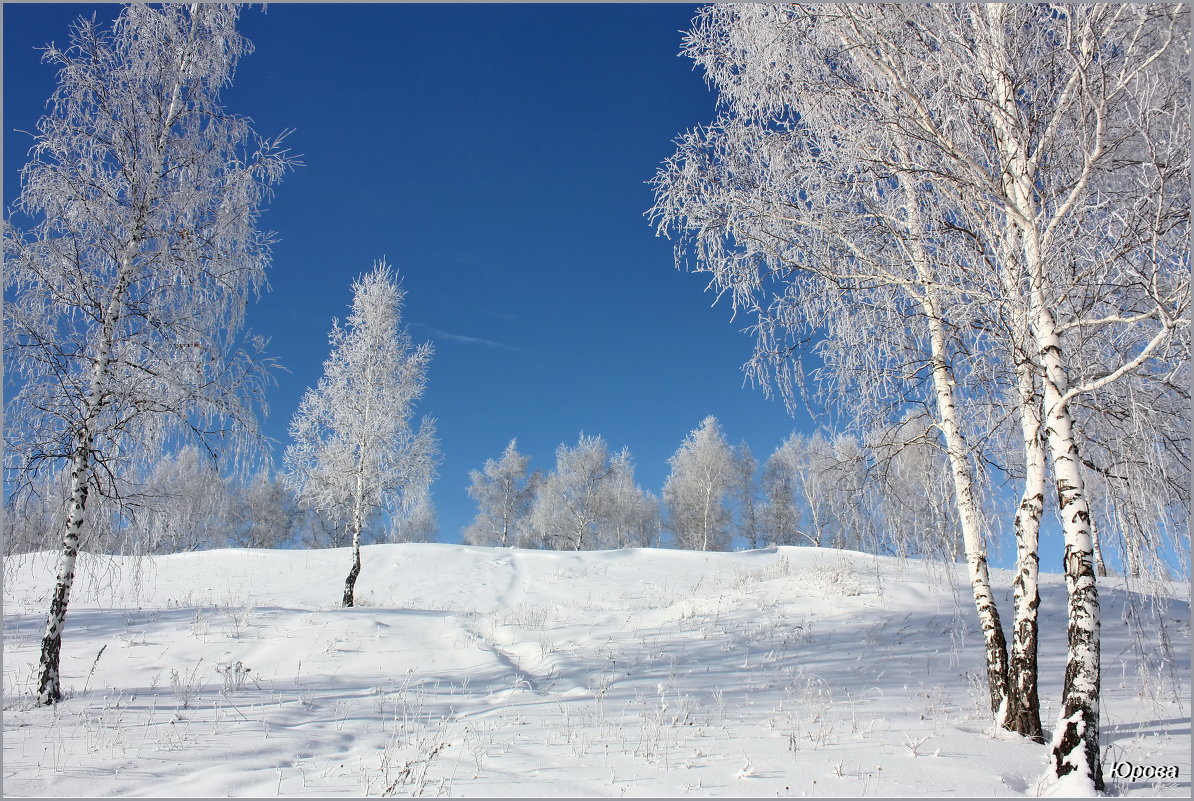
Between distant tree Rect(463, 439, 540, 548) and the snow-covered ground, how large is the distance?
92.5 ft

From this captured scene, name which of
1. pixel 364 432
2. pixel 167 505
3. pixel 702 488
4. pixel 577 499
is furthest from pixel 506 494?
pixel 167 505

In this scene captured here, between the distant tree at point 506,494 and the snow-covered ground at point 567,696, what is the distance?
28202 mm

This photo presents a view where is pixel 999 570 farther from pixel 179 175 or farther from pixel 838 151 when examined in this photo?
pixel 179 175

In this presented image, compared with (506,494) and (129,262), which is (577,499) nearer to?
(506,494)

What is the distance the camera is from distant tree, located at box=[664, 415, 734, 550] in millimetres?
38875

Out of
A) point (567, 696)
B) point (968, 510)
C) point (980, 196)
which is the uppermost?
point (980, 196)

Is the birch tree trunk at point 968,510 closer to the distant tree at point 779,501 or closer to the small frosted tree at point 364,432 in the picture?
the small frosted tree at point 364,432

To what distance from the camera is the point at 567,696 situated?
7035 millimetres

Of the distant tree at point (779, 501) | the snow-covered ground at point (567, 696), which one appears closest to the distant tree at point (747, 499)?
the distant tree at point (779, 501)

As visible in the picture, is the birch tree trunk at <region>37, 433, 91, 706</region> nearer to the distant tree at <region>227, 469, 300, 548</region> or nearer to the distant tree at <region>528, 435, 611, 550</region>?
the distant tree at <region>528, 435, 611, 550</region>

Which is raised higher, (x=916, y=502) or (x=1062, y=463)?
(x=1062, y=463)

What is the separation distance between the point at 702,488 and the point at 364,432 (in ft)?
87.1

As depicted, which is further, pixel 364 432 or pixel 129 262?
pixel 364 432

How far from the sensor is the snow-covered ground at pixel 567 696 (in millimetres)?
3928
